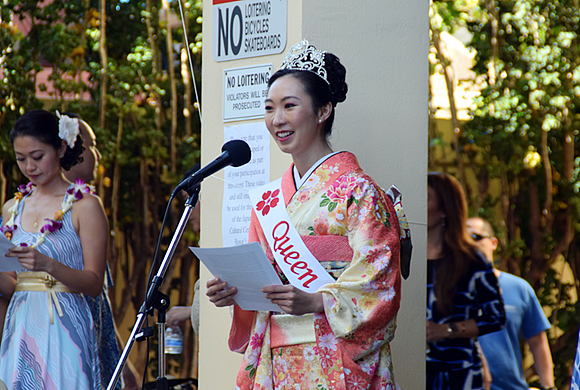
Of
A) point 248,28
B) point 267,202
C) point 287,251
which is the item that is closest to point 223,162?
point 267,202

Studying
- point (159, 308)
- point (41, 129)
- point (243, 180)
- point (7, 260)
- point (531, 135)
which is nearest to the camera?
point (159, 308)

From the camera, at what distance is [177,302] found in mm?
5949

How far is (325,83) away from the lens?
217 cm

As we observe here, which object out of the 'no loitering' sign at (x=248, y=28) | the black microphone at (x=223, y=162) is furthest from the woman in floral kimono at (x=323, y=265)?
the 'no loitering' sign at (x=248, y=28)

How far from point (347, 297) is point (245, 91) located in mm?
1263

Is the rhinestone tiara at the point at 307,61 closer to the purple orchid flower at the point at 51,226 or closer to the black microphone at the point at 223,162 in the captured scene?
the black microphone at the point at 223,162

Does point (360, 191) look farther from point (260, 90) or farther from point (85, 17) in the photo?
point (85, 17)

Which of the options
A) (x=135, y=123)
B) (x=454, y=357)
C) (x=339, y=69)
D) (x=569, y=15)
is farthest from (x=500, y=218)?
(x=339, y=69)

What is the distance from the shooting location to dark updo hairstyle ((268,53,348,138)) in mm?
2162

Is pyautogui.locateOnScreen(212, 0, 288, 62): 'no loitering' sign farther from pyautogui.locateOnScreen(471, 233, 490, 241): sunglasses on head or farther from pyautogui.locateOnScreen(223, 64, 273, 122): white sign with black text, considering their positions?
pyautogui.locateOnScreen(471, 233, 490, 241): sunglasses on head

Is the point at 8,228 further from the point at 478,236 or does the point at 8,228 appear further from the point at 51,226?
the point at 478,236

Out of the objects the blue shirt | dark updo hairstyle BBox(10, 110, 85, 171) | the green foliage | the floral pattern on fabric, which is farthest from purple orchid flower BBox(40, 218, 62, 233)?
the green foliage

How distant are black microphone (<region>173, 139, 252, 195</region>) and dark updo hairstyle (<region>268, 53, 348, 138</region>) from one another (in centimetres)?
24

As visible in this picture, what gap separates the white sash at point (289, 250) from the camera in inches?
78.7
